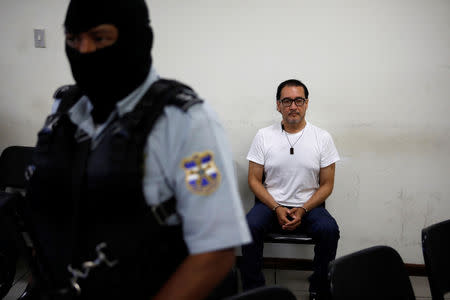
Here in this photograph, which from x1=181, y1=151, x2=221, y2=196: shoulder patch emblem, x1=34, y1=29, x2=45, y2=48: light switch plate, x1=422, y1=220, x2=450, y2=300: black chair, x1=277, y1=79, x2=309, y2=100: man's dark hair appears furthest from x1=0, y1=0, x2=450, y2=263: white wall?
x1=181, y1=151, x2=221, y2=196: shoulder patch emblem

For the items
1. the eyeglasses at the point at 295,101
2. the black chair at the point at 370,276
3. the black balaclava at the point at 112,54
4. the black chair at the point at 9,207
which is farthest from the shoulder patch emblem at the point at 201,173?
the eyeglasses at the point at 295,101

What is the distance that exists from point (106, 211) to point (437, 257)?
126cm

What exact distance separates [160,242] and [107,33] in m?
0.46

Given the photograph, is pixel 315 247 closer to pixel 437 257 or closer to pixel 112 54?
pixel 437 257

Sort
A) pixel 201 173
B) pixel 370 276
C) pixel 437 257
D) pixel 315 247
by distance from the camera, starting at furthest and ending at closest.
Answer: pixel 315 247, pixel 437 257, pixel 370 276, pixel 201 173

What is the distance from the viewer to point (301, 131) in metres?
2.29

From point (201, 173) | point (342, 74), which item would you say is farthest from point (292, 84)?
point (201, 173)

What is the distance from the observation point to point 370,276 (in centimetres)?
109

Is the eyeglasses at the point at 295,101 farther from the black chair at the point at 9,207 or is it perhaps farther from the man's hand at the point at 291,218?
the black chair at the point at 9,207

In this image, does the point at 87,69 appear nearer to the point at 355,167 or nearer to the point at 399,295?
the point at 399,295

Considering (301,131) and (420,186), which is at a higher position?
(301,131)

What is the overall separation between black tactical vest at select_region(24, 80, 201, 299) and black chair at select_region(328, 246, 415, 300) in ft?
1.89

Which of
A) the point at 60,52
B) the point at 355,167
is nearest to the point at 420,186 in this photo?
the point at 355,167

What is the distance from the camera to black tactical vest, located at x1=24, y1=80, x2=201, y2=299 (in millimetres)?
668
